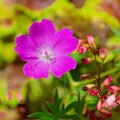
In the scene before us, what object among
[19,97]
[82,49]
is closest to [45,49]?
[82,49]

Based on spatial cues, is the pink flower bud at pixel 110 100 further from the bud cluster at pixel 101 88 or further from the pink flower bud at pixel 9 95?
the pink flower bud at pixel 9 95

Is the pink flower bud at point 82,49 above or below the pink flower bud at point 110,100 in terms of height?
above

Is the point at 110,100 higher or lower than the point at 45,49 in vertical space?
lower

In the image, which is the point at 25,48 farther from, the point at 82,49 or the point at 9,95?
the point at 9,95

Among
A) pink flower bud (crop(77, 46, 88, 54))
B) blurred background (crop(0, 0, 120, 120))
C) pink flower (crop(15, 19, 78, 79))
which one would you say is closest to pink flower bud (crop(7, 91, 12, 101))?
blurred background (crop(0, 0, 120, 120))

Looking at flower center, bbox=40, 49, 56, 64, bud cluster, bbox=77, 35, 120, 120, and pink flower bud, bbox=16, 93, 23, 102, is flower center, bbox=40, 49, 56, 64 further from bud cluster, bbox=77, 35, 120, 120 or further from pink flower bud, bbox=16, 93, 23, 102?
pink flower bud, bbox=16, 93, 23, 102

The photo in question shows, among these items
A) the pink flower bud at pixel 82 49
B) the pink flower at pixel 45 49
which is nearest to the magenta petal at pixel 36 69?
the pink flower at pixel 45 49
